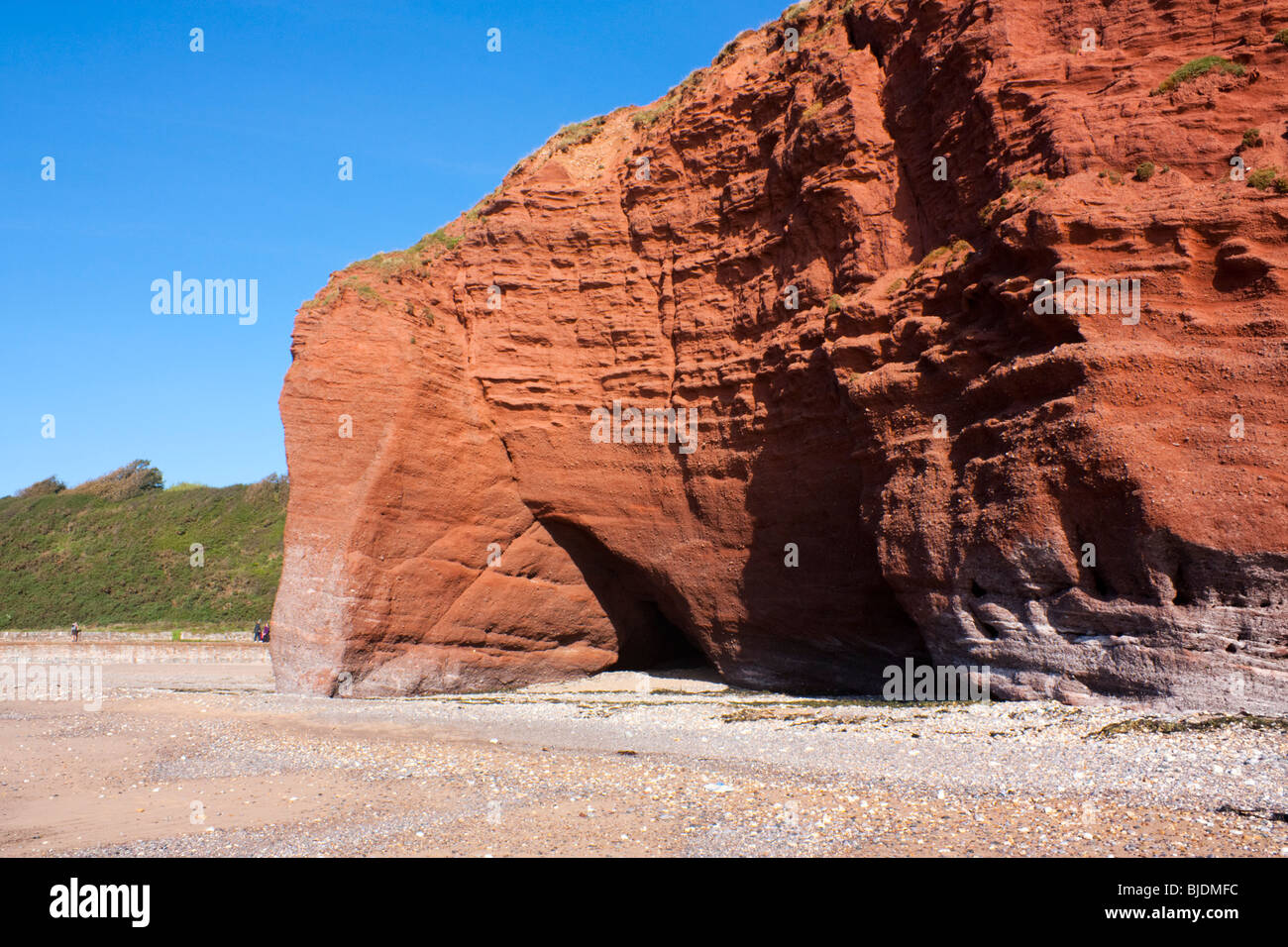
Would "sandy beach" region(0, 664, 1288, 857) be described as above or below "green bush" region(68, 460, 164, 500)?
below

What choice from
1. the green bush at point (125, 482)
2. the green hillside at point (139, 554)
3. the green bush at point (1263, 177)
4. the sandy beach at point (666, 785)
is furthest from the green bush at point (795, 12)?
the green bush at point (125, 482)

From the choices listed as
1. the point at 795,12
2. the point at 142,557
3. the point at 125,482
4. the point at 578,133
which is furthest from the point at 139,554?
the point at 795,12

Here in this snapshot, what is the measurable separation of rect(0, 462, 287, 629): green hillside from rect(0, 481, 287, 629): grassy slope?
46 mm

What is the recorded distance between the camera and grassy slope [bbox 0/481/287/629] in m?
36.8

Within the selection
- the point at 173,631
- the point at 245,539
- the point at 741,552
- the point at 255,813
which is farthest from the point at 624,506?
the point at 245,539

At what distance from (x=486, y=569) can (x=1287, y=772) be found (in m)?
13.8

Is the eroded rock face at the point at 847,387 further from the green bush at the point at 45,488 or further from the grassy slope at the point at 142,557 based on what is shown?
the green bush at the point at 45,488

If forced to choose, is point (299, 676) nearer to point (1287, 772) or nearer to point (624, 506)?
point (624, 506)

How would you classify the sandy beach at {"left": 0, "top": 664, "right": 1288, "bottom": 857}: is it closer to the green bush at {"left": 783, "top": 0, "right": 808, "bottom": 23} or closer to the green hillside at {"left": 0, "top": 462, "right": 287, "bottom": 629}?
the green bush at {"left": 783, "top": 0, "right": 808, "bottom": 23}

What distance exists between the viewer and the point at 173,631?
31859 millimetres

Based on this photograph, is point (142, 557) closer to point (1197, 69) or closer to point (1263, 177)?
point (1197, 69)

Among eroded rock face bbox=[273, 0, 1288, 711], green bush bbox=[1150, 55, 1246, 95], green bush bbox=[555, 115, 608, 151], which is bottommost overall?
eroded rock face bbox=[273, 0, 1288, 711]

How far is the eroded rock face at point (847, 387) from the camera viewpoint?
1031 cm

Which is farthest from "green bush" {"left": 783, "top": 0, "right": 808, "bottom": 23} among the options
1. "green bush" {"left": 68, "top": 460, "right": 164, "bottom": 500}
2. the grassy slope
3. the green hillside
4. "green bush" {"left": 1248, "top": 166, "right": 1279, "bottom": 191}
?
"green bush" {"left": 68, "top": 460, "right": 164, "bottom": 500}
